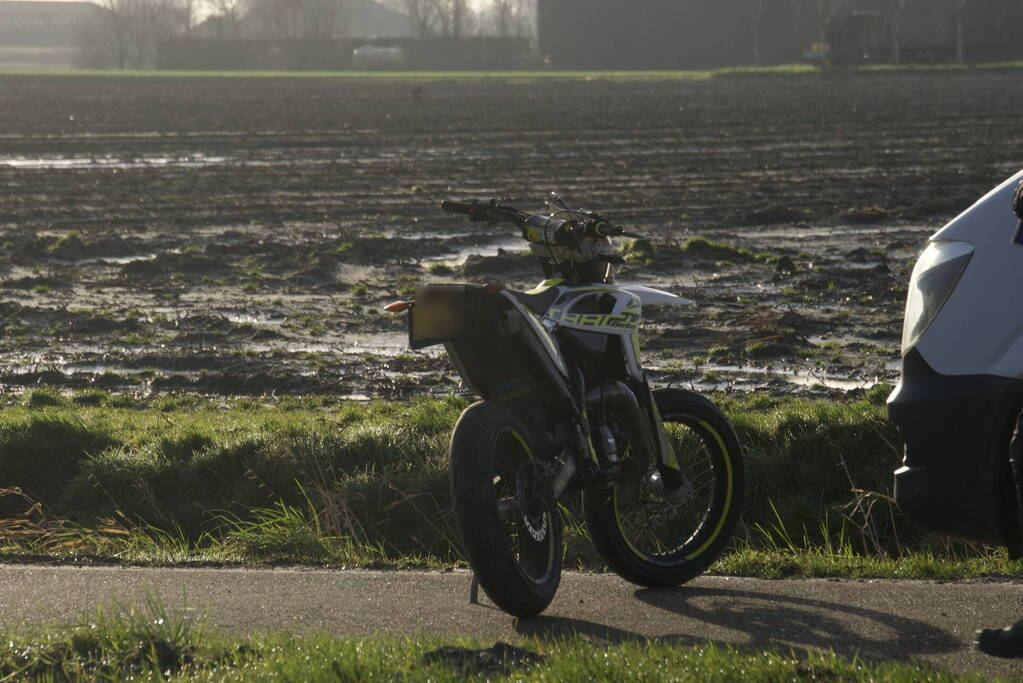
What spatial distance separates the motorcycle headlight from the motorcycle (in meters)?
1.39

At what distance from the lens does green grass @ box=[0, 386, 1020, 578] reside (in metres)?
7.93

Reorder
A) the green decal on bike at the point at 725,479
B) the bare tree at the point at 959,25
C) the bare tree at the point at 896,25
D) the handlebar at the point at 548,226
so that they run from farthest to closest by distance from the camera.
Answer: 1. the bare tree at the point at 959,25
2. the bare tree at the point at 896,25
3. the green decal on bike at the point at 725,479
4. the handlebar at the point at 548,226

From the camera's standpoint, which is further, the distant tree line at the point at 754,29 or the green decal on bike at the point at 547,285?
the distant tree line at the point at 754,29

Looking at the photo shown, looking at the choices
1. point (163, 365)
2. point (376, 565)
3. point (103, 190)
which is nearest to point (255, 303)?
point (163, 365)

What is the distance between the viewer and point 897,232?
59.6ft

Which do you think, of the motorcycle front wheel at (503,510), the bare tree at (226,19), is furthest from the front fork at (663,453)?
the bare tree at (226,19)

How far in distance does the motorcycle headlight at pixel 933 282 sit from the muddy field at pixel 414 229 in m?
5.38

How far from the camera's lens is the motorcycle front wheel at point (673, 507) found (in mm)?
5867

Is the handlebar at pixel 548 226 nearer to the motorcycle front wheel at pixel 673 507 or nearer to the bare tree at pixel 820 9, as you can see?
the motorcycle front wheel at pixel 673 507

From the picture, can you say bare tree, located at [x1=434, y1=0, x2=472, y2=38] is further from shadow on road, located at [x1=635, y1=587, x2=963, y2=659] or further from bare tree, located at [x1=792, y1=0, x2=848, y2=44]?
shadow on road, located at [x1=635, y1=587, x2=963, y2=659]

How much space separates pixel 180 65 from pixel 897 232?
107520 mm

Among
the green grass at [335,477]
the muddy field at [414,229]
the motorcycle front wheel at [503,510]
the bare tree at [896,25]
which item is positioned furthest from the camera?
the bare tree at [896,25]

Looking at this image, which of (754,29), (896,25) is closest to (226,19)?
(754,29)

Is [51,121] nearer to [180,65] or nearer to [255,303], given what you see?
[255,303]
